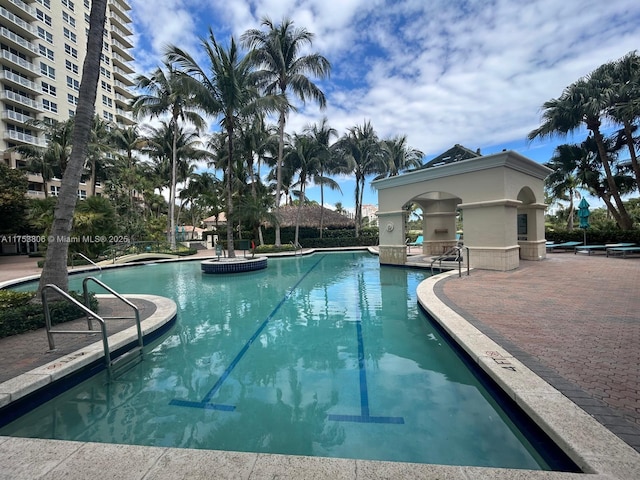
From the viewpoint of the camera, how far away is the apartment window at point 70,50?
42.1 m

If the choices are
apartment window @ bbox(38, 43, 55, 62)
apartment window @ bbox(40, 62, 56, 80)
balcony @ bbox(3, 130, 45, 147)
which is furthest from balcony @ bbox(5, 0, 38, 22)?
balcony @ bbox(3, 130, 45, 147)

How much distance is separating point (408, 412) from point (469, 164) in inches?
452

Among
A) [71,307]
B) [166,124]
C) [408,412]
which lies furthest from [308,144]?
[408,412]

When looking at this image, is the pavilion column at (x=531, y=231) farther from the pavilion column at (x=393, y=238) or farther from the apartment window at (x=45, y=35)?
the apartment window at (x=45, y=35)

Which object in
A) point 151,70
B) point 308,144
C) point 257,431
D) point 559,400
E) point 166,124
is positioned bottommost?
point 257,431

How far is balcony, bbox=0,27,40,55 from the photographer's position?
34406 mm

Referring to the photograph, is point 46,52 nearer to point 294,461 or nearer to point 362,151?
point 362,151

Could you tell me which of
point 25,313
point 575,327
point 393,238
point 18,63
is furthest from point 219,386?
point 18,63

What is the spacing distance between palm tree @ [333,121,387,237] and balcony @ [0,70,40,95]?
1534 inches

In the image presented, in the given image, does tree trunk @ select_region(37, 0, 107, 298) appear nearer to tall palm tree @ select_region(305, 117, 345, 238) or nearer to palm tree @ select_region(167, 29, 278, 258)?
palm tree @ select_region(167, 29, 278, 258)

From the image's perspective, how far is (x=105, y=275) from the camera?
1585 centimetres

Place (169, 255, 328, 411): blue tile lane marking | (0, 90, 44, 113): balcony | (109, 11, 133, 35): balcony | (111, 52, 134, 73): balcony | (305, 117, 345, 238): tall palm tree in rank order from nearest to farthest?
(169, 255, 328, 411): blue tile lane marking < (305, 117, 345, 238): tall palm tree < (0, 90, 44, 113): balcony < (111, 52, 134, 73): balcony < (109, 11, 133, 35): balcony

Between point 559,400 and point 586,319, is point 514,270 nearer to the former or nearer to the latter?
point 586,319

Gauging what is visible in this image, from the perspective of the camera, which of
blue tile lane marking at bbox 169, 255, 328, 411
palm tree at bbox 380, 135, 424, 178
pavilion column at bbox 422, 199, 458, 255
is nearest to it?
blue tile lane marking at bbox 169, 255, 328, 411
